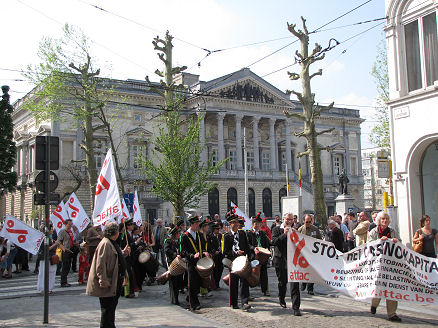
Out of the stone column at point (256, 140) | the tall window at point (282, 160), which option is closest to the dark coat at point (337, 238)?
the stone column at point (256, 140)

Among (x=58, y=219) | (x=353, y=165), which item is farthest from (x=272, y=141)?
(x=58, y=219)

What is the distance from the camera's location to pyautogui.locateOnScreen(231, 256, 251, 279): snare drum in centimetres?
938

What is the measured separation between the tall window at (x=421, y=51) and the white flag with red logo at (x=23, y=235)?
1228cm

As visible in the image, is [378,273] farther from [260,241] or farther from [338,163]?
[338,163]

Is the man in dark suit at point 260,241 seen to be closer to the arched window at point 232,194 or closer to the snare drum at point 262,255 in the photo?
the snare drum at point 262,255

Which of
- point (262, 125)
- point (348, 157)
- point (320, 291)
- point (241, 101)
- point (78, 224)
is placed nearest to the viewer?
point (320, 291)

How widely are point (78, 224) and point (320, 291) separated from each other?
791 cm

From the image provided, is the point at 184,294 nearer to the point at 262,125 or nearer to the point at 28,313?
the point at 28,313

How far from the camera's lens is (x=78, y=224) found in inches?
599

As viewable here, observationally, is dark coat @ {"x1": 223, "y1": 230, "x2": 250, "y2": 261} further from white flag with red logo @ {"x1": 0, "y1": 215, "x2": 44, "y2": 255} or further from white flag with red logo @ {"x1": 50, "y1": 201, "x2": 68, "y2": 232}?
white flag with red logo @ {"x1": 50, "y1": 201, "x2": 68, "y2": 232}

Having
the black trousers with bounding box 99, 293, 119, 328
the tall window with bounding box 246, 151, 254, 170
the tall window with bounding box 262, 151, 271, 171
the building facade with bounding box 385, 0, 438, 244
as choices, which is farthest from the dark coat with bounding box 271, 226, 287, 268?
the tall window with bounding box 262, 151, 271, 171

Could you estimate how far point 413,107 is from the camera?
15297mm

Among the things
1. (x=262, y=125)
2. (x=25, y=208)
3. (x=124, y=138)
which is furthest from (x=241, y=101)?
(x=25, y=208)

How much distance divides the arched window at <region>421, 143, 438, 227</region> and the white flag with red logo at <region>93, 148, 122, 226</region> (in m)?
10.5
